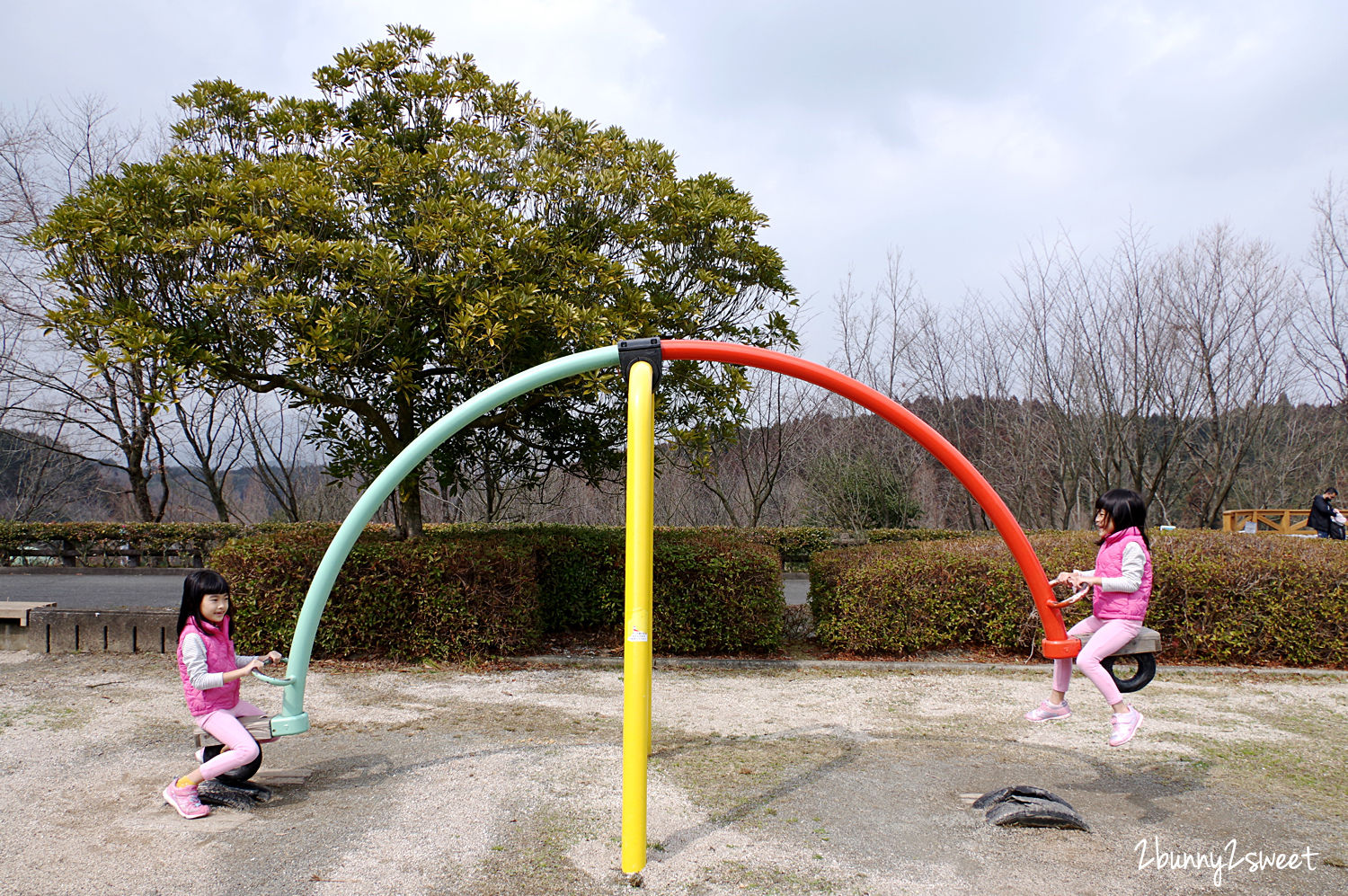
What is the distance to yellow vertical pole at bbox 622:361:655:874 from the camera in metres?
3.58

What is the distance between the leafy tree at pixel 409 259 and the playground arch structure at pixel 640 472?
8.92 ft

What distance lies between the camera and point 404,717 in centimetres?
603

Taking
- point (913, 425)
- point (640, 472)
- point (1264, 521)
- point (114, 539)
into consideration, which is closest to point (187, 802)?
point (640, 472)

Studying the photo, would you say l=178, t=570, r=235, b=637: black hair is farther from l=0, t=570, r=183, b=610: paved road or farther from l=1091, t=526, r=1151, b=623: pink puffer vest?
l=0, t=570, r=183, b=610: paved road

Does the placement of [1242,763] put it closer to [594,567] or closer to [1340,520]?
[594,567]

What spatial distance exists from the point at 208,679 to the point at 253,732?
1.60 feet

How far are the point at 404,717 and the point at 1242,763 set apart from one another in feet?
18.8

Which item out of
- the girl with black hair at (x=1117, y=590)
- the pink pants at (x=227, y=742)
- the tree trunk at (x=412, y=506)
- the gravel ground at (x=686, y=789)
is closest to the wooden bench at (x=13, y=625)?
the gravel ground at (x=686, y=789)

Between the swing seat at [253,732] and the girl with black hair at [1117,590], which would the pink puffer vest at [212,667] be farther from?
the girl with black hair at [1117,590]

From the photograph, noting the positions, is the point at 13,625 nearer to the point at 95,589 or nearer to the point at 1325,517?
the point at 95,589

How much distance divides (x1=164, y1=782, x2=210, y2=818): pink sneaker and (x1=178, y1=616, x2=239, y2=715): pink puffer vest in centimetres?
38

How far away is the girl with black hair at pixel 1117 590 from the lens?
4.27 meters

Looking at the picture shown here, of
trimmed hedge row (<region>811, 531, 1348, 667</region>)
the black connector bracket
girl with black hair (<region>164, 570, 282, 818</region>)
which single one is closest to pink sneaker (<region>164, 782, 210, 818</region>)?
girl with black hair (<region>164, 570, 282, 818</region>)

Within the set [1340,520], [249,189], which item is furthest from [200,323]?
[1340,520]
